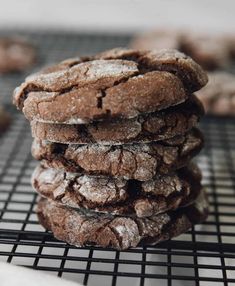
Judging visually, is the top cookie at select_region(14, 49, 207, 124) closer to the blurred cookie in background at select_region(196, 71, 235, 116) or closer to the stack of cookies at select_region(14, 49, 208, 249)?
the stack of cookies at select_region(14, 49, 208, 249)

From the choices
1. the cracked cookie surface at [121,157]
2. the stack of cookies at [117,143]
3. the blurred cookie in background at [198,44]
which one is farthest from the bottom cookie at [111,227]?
the blurred cookie in background at [198,44]

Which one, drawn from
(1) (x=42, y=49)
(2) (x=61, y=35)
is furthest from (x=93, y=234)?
(2) (x=61, y=35)

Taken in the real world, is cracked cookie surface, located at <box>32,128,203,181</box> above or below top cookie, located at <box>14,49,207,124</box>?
below

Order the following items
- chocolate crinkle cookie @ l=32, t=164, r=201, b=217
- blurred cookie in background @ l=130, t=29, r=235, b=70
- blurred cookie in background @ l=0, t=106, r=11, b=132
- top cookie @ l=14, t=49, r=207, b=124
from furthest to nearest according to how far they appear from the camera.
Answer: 1. blurred cookie in background @ l=130, t=29, r=235, b=70
2. blurred cookie in background @ l=0, t=106, r=11, b=132
3. chocolate crinkle cookie @ l=32, t=164, r=201, b=217
4. top cookie @ l=14, t=49, r=207, b=124

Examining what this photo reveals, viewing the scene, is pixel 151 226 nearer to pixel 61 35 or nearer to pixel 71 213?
pixel 71 213

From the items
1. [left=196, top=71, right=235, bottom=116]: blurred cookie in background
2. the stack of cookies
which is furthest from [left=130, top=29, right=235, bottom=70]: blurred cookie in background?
A: the stack of cookies

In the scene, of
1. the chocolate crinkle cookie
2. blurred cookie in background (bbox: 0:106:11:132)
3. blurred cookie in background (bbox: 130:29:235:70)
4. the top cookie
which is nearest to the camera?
the top cookie

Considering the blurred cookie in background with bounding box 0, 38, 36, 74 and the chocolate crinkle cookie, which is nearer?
the chocolate crinkle cookie
